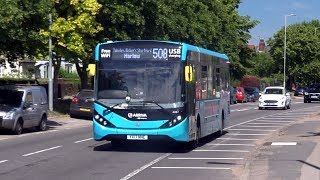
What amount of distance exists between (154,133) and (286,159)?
11.8 feet

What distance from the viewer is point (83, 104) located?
3731 centimetres

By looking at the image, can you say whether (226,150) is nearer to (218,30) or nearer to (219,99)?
(219,99)

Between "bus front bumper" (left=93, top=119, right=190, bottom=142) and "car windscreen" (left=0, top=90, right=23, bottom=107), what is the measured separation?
28.2ft

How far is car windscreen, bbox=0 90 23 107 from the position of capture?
26473 millimetres

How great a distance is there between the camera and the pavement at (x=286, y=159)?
13.9 m

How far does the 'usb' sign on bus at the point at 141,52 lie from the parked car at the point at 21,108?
7.74 meters

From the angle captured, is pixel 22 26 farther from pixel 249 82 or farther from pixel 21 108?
pixel 249 82

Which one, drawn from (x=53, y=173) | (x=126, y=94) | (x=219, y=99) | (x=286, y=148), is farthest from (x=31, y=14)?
(x=53, y=173)

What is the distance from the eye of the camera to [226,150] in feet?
65.9

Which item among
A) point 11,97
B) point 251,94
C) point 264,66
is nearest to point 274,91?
point 251,94

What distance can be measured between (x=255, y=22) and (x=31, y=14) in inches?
2250

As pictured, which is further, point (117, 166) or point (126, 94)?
point (126, 94)

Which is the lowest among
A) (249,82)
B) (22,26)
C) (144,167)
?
(144,167)

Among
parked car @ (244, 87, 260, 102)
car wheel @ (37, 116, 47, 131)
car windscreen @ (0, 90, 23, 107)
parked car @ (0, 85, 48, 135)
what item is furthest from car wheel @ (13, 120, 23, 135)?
parked car @ (244, 87, 260, 102)
